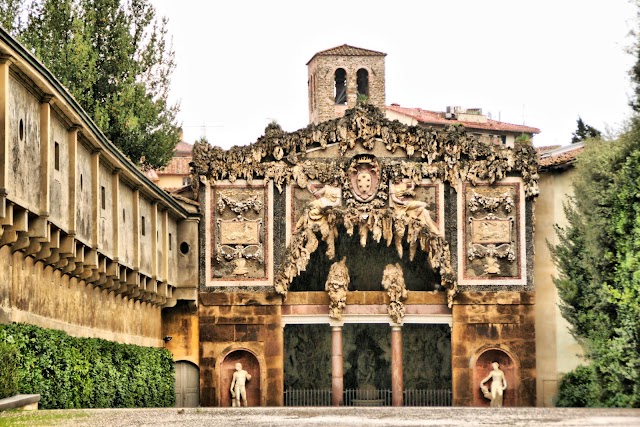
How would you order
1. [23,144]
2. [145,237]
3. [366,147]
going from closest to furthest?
[23,144] < [145,237] < [366,147]

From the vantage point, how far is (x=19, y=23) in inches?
2249

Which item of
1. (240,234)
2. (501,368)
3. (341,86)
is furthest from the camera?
(341,86)

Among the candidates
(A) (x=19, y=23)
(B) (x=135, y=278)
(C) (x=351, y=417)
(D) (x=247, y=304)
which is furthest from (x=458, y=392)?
(C) (x=351, y=417)

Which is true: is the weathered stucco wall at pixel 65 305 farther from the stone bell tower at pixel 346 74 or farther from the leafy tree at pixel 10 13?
the stone bell tower at pixel 346 74

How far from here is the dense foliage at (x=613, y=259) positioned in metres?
31.0

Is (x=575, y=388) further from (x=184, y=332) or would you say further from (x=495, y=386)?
(x=184, y=332)

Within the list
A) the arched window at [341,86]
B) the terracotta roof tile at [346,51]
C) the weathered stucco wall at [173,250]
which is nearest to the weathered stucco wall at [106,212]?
the weathered stucco wall at [173,250]

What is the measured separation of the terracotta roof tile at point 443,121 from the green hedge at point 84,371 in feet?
166

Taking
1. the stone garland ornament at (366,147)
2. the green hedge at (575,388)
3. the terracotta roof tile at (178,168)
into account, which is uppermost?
the terracotta roof tile at (178,168)

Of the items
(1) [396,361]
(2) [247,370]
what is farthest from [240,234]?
(1) [396,361]

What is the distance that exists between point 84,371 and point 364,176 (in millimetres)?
22611

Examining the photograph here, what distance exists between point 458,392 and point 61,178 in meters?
24.2

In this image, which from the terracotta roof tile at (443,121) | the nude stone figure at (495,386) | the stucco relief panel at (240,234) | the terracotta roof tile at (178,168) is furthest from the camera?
the terracotta roof tile at (443,121)

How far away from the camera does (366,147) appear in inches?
2196
